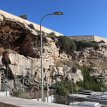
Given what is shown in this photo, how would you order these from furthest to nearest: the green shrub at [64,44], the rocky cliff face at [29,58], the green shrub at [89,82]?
the green shrub at [64,44], the green shrub at [89,82], the rocky cliff face at [29,58]

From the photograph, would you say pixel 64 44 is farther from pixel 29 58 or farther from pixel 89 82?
pixel 29 58

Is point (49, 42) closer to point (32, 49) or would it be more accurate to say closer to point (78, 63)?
point (32, 49)

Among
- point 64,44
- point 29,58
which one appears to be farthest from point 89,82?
point 29,58

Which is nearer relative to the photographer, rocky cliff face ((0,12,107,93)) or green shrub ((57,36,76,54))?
rocky cliff face ((0,12,107,93))

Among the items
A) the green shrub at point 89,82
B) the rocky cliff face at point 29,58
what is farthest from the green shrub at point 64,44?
the green shrub at point 89,82

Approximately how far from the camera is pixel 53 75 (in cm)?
3738

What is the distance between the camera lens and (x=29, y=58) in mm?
33938

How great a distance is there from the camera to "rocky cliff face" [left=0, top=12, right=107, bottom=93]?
31.1m

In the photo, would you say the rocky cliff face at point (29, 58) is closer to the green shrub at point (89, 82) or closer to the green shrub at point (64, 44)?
the green shrub at point (64, 44)

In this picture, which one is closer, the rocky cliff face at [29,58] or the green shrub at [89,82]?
the rocky cliff face at [29,58]

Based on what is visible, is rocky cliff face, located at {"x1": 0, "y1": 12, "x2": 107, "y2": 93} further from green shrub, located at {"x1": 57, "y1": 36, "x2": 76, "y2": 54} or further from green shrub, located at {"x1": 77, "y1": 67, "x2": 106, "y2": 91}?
green shrub, located at {"x1": 77, "y1": 67, "x2": 106, "y2": 91}

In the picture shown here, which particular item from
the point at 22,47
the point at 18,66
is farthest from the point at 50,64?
the point at 18,66

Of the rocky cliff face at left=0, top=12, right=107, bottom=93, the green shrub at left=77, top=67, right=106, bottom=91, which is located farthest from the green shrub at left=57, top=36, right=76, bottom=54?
the green shrub at left=77, top=67, right=106, bottom=91

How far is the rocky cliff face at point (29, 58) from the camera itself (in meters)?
31.1
